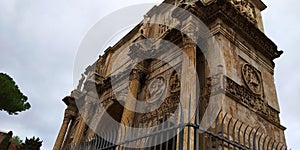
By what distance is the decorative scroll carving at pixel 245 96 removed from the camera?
22.6 ft

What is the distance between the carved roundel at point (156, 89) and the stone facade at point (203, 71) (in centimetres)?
4

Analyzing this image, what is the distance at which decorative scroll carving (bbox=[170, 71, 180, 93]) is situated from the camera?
830 centimetres

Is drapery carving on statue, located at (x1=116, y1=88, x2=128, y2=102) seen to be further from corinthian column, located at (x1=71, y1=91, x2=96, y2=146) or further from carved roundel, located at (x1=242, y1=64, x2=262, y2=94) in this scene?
carved roundel, located at (x1=242, y1=64, x2=262, y2=94)

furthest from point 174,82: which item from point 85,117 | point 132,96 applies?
point 85,117

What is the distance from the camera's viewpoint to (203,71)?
7.77 meters

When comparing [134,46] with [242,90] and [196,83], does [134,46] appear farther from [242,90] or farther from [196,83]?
[242,90]

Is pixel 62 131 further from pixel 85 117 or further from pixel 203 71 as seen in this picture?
pixel 203 71

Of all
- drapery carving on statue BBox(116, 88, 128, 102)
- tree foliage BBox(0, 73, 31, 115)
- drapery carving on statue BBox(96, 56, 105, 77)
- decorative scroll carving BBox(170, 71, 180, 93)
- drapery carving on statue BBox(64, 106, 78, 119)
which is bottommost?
decorative scroll carving BBox(170, 71, 180, 93)

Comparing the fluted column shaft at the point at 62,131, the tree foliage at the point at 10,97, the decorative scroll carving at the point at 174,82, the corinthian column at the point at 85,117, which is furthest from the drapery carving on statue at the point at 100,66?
the decorative scroll carving at the point at 174,82

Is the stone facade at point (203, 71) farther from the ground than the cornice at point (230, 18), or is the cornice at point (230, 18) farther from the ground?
the cornice at point (230, 18)

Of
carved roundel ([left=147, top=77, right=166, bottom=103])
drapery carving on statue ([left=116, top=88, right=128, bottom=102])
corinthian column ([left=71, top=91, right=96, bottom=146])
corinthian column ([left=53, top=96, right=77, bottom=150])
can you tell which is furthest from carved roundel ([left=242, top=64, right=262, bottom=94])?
corinthian column ([left=53, top=96, right=77, bottom=150])

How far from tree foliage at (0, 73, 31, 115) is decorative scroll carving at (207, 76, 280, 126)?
14.2m

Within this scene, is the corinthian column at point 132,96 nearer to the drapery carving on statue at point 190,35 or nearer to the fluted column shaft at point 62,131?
the drapery carving on statue at point 190,35

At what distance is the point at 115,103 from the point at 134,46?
3.01 meters
